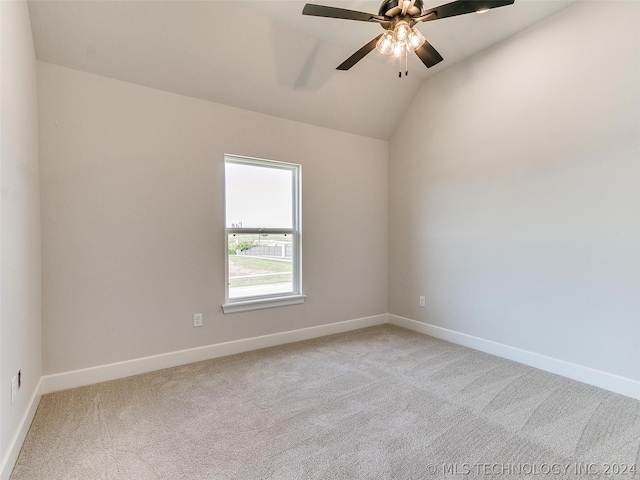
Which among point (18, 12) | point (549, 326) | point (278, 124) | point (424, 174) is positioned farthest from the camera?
point (424, 174)

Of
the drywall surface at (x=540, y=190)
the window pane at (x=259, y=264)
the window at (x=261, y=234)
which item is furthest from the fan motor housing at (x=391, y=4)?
the window pane at (x=259, y=264)

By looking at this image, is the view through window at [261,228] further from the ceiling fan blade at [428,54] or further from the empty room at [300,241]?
the ceiling fan blade at [428,54]

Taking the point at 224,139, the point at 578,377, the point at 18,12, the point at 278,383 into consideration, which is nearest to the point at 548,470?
the point at 578,377

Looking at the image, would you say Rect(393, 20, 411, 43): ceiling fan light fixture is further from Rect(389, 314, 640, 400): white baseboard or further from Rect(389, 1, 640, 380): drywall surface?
Rect(389, 314, 640, 400): white baseboard

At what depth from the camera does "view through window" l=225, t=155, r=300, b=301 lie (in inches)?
129

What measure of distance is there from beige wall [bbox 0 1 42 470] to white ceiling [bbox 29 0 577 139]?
15.5 inches

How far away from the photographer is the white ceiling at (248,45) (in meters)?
2.29

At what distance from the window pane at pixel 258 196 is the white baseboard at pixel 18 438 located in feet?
6.34

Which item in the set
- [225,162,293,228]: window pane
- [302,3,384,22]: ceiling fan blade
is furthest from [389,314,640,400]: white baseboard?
[302,3,384,22]: ceiling fan blade

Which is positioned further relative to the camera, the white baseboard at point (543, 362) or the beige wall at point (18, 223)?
the white baseboard at point (543, 362)

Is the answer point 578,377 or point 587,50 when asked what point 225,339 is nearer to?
point 578,377

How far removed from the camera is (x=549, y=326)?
278 cm

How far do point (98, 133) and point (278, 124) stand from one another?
65.5 inches

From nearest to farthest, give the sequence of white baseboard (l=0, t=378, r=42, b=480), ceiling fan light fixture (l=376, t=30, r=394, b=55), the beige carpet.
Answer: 1. white baseboard (l=0, t=378, r=42, b=480)
2. the beige carpet
3. ceiling fan light fixture (l=376, t=30, r=394, b=55)
